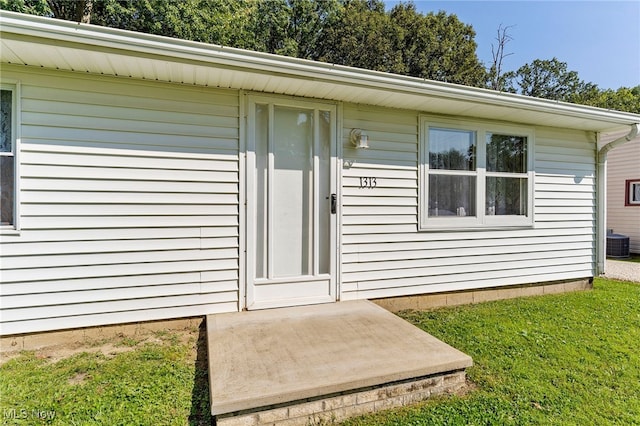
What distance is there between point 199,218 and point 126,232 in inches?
25.2

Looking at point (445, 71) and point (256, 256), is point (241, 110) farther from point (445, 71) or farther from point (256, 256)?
point (445, 71)

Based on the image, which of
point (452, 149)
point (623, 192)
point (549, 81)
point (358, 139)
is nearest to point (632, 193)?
point (623, 192)

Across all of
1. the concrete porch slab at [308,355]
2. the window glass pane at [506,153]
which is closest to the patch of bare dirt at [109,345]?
the concrete porch slab at [308,355]

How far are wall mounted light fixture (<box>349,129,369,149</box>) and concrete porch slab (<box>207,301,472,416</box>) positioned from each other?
180cm

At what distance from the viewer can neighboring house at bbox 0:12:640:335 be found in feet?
9.04

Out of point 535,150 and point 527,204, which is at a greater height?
point 535,150

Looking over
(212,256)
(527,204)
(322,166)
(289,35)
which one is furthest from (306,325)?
(289,35)

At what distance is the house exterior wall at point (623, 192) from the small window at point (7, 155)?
40.9 feet

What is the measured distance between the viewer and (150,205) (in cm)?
308

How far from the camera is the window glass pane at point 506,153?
14.7ft

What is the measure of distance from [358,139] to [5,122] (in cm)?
319

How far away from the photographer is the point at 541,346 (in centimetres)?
307

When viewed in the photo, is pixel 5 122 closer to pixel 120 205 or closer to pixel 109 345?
pixel 120 205

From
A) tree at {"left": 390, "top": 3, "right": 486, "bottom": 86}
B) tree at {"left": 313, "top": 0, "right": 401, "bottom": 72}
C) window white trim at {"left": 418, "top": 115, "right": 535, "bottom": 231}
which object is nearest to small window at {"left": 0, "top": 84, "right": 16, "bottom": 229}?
window white trim at {"left": 418, "top": 115, "right": 535, "bottom": 231}
